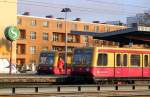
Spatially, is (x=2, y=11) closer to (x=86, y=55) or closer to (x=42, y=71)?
(x=42, y=71)

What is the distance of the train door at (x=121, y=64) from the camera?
38.6m

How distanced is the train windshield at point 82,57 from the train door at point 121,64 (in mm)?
2080

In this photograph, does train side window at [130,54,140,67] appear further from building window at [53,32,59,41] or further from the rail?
building window at [53,32,59,41]

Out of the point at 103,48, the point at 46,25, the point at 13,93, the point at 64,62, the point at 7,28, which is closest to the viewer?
the point at 13,93

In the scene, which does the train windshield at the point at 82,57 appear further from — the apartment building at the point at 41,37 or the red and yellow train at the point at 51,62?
the apartment building at the point at 41,37

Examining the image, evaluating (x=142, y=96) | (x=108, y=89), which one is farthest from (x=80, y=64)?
(x=142, y=96)

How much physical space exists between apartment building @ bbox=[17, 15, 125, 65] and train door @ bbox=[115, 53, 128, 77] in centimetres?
6532

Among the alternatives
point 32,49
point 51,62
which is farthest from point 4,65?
point 32,49

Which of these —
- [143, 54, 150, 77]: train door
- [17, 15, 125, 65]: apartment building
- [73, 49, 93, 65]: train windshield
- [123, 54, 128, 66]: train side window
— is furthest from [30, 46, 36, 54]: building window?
[123, 54, 128, 66]: train side window

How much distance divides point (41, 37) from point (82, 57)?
238ft

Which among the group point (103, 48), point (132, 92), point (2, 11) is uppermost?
point (2, 11)

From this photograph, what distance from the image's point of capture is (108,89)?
1284 inches

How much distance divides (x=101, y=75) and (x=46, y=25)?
7297cm

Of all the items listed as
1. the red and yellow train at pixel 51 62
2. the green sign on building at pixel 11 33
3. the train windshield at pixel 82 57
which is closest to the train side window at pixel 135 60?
the train windshield at pixel 82 57
